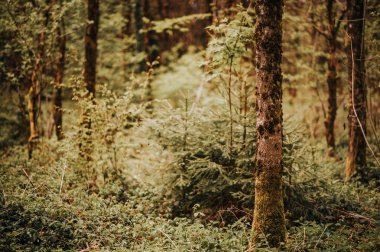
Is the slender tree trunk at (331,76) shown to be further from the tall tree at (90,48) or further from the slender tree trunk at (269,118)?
the tall tree at (90,48)

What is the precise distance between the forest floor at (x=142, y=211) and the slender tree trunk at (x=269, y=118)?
0.65 m

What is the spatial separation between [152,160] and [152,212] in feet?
5.64

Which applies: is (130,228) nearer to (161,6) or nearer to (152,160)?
(152,160)

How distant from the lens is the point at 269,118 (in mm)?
5145

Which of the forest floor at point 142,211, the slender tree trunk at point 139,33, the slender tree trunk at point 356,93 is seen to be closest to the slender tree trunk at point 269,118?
the forest floor at point 142,211

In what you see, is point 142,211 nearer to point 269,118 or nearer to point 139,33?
point 269,118

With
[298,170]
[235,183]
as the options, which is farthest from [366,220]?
[235,183]

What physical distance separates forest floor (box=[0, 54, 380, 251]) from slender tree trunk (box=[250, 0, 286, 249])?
0.65 m

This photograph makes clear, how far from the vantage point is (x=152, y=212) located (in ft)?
23.7

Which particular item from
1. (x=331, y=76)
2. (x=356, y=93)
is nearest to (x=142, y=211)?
(x=356, y=93)

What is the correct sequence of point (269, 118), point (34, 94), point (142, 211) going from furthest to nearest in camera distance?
point (34, 94)
point (142, 211)
point (269, 118)

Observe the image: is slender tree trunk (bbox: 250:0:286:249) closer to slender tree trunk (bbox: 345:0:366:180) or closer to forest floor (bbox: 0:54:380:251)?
forest floor (bbox: 0:54:380:251)

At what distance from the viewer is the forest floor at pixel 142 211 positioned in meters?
5.57

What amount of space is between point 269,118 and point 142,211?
3.62 metres
